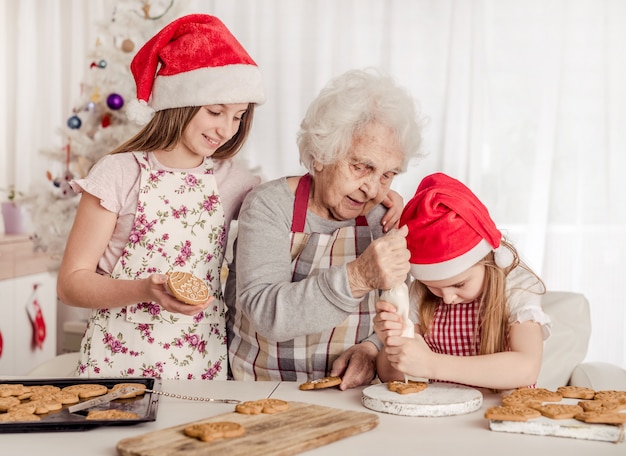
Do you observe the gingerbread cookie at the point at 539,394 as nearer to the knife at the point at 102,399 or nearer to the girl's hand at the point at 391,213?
the girl's hand at the point at 391,213

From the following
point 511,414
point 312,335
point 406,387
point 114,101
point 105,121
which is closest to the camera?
point 511,414

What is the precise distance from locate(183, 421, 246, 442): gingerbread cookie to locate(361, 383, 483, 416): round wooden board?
13.5 inches

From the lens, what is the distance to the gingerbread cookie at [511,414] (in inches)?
55.9

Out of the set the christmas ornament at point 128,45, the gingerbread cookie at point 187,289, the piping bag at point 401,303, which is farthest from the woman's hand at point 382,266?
the christmas ornament at point 128,45

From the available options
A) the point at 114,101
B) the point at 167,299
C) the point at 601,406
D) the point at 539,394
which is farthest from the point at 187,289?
the point at 114,101

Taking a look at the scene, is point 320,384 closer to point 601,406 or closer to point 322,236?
point 322,236

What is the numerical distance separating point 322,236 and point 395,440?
2.66ft

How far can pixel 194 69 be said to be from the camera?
2131mm

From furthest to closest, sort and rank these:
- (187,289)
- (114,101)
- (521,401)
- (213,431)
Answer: (114,101) < (187,289) < (521,401) < (213,431)

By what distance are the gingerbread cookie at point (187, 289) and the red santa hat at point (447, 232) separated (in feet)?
1.60

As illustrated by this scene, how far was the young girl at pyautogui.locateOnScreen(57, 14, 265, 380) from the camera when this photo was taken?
6.88 ft

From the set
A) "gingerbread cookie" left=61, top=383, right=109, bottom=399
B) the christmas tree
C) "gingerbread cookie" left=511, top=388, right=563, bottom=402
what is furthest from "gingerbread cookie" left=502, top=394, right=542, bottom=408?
the christmas tree

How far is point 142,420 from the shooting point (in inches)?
55.9

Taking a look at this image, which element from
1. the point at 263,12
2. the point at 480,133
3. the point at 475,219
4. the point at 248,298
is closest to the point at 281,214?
the point at 248,298
